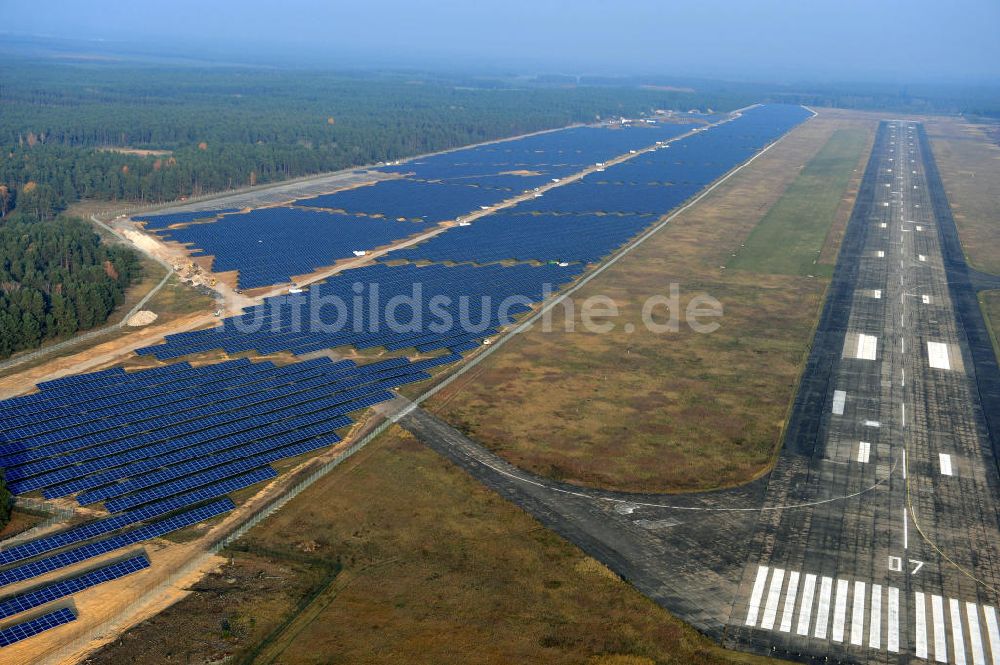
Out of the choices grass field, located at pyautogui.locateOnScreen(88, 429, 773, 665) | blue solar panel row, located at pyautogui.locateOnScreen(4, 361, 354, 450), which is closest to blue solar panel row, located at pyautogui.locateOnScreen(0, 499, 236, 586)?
grass field, located at pyautogui.locateOnScreen(88, 429, 773, 665)

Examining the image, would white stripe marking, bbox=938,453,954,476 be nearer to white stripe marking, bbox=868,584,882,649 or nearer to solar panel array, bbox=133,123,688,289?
white stripe marking, bbox=868,584,882,649

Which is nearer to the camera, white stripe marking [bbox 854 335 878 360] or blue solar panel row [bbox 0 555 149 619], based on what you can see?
blue solar panel row [bbox 0 555 149 619]

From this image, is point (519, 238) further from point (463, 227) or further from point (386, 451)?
point (386, 451)

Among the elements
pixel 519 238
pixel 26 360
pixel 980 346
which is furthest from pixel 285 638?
pixel 519 238

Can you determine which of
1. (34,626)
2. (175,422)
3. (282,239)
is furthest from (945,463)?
(282,239)

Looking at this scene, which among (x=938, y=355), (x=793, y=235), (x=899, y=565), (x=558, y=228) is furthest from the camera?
(x=558, y=228)

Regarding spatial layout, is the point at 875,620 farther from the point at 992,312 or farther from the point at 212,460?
the point at 992,312

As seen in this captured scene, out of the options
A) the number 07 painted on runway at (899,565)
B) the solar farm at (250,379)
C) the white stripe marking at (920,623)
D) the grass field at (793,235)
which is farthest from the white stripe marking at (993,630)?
the grass field at (793,235)
